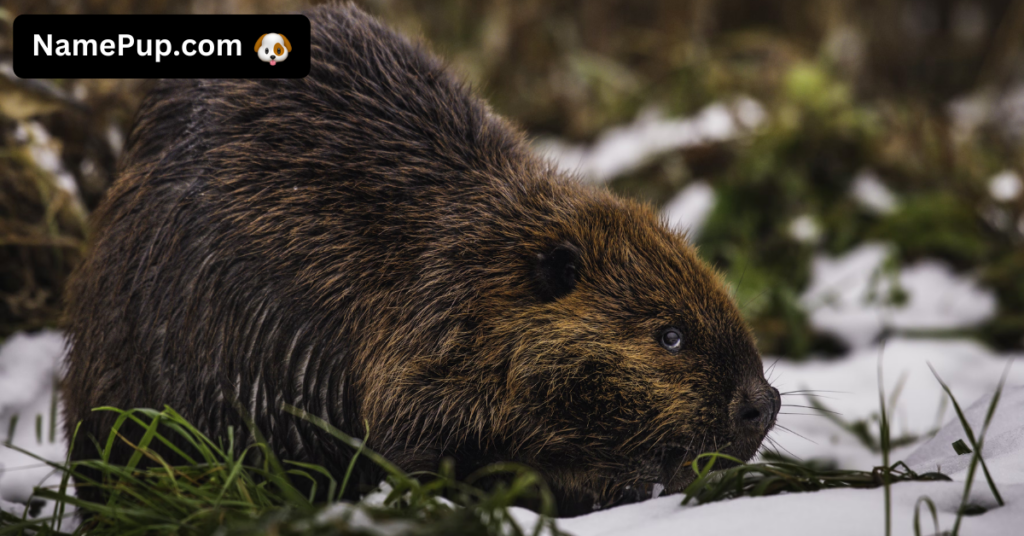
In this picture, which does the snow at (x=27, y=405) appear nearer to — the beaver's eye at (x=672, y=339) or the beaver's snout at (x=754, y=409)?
the beaver's eye at (x=672, y=339)

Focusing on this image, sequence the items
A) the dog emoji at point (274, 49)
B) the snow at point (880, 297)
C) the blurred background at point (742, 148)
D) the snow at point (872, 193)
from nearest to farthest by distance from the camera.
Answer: the dog emoji at point (274, 49) < the blurred background at point (742, 148) < the snow at point (880, 297) < the snow at point (872, 193)

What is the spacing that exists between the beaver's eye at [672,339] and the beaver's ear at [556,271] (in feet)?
1.05

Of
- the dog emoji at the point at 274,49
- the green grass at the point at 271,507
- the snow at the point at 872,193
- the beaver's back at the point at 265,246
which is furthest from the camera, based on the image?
the snow at the point at 872,193

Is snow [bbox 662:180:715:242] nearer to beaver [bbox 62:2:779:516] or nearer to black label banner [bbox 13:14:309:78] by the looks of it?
beaver [bbox 62:2:779:516]

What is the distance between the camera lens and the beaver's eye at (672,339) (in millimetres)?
2686

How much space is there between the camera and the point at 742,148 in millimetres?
5926

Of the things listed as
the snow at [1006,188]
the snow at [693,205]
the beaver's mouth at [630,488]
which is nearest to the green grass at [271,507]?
the beaver's mouth at [630,488]

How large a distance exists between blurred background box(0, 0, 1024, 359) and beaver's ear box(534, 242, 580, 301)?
1.96 ft

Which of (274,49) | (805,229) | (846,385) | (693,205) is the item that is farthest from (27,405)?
(805,229)

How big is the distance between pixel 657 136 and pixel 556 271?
12.3 feet

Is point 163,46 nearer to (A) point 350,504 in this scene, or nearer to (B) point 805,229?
(A) point 350,504

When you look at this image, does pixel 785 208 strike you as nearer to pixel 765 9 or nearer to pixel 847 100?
pixel 847 100

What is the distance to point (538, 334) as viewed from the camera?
2.64 m

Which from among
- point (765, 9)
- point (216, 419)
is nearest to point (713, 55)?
point (765, 9)
